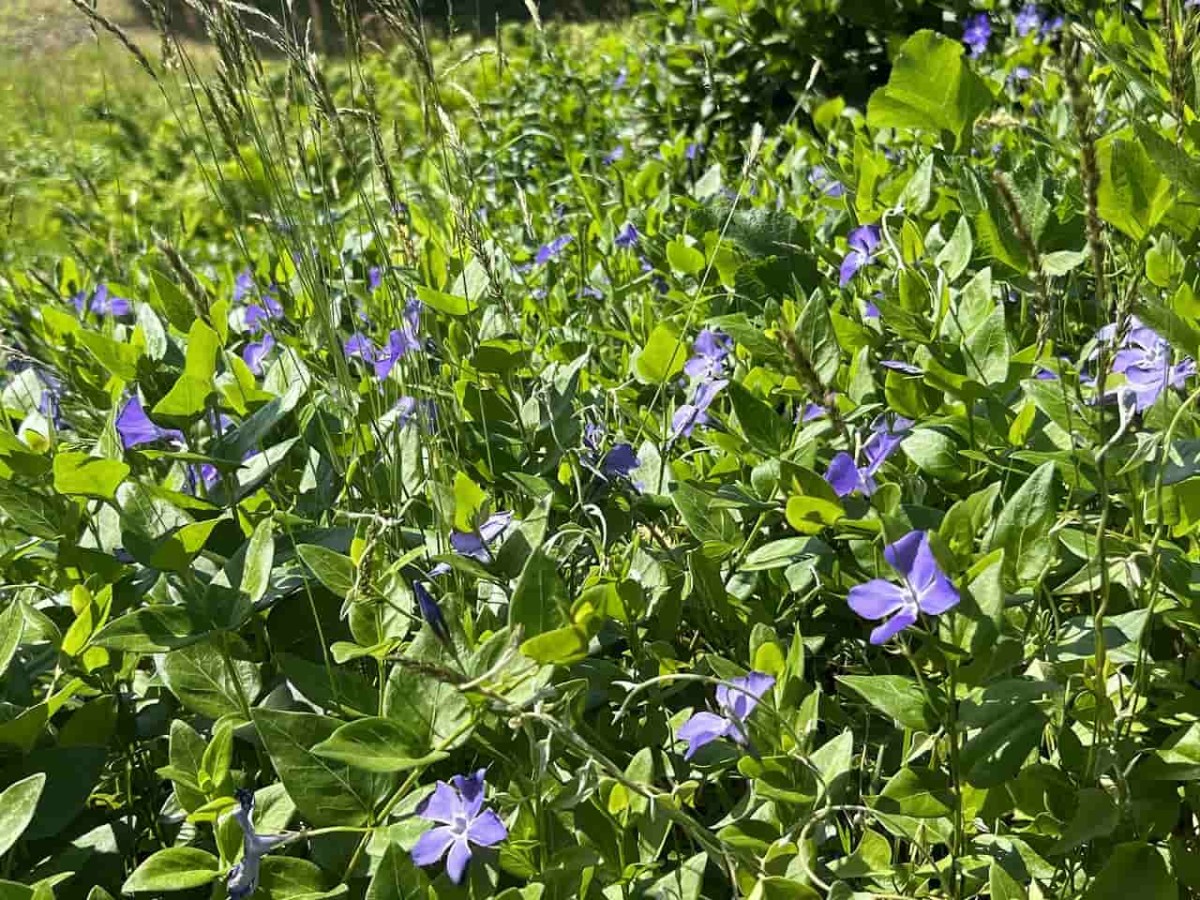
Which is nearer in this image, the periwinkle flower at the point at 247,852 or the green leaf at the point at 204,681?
the periwinkle flower at the point at 247,852

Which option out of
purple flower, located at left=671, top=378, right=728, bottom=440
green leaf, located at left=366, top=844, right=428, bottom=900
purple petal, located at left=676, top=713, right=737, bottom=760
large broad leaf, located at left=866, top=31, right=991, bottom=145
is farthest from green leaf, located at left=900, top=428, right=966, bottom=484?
green leaf, located at left=366, top=844, right=428, bottom=900

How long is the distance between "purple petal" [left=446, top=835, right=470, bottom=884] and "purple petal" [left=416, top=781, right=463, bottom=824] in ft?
0.11

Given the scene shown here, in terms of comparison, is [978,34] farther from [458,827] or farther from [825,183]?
[458,827]

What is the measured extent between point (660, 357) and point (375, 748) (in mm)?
636

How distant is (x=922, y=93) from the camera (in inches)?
58.1

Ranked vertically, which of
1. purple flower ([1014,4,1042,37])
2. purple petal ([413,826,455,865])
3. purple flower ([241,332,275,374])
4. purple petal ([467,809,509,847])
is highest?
purple petal ([467,809,509,847])

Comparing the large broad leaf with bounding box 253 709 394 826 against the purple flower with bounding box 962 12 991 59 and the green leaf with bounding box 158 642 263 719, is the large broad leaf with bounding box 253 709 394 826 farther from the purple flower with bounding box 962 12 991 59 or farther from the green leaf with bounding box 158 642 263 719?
the purple flower with bounding box 962 12 991 59

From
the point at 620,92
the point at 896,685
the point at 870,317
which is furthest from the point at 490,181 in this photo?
the point at 896,685

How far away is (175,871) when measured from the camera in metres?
0.98

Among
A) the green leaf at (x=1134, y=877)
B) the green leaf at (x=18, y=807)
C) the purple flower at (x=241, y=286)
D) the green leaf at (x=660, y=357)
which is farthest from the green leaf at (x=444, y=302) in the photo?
the purple flower at (x=241, y=286)

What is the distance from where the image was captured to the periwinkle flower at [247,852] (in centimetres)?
95

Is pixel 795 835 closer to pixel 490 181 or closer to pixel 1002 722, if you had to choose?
pixel 1002 722

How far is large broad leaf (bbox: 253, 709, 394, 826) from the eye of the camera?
0.97m

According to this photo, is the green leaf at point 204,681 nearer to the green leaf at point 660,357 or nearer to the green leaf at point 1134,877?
the green leaf at point 660,357
